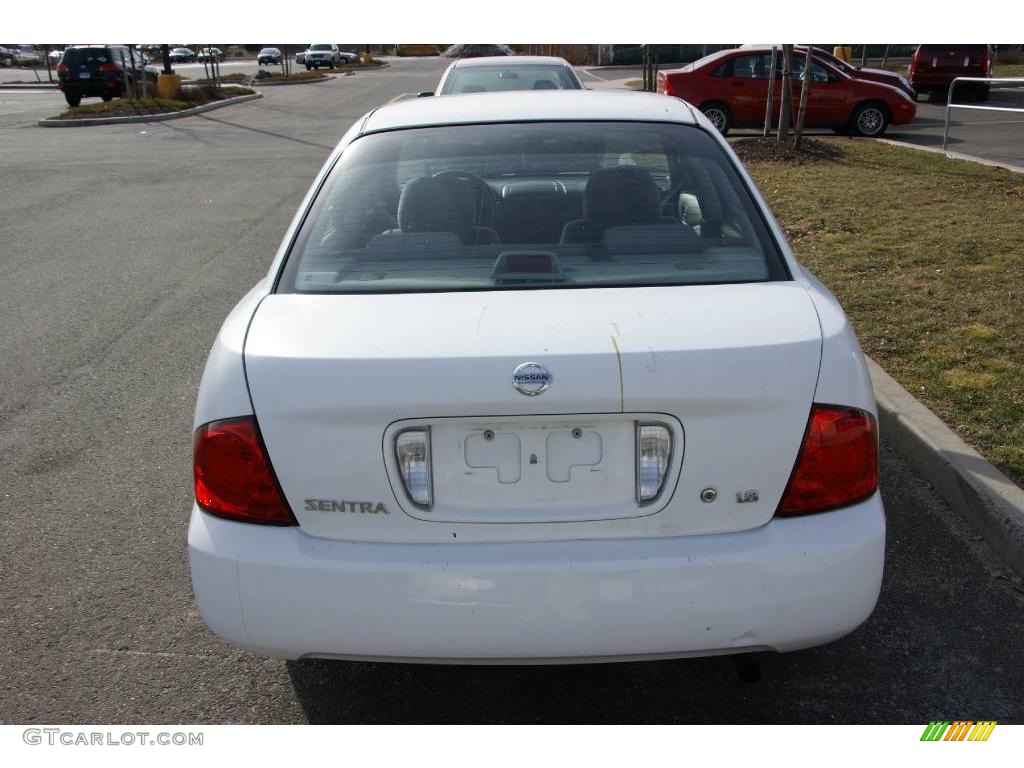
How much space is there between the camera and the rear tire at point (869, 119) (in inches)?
671

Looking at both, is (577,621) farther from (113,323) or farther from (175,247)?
(175,247)

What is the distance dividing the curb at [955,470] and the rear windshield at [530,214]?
1.46 meters

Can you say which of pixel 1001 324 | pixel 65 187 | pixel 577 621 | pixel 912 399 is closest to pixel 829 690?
pixel 577 621

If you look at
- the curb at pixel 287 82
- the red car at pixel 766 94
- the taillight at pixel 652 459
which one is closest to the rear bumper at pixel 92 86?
the curb at pixel 287 82

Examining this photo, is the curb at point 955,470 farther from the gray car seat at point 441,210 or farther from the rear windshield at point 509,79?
the rear windshield at point 509,79

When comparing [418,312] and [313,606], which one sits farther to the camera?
[418,312]

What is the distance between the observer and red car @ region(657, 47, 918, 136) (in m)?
17.0

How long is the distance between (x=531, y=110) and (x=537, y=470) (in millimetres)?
1715

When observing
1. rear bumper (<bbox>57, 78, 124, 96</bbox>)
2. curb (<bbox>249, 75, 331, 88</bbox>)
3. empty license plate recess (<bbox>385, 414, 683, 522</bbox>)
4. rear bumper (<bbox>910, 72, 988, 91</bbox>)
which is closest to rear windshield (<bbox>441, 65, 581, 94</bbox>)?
empty license plate recess (<bbox>385, 414, 683, 522</bbox>)

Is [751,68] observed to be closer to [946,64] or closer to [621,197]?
[946,64]

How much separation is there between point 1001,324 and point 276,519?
481cm

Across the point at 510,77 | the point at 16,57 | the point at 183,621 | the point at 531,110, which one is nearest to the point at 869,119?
the point at 510,77

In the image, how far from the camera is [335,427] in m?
2.38

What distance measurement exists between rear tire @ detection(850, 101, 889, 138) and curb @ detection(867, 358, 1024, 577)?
13504 mm
